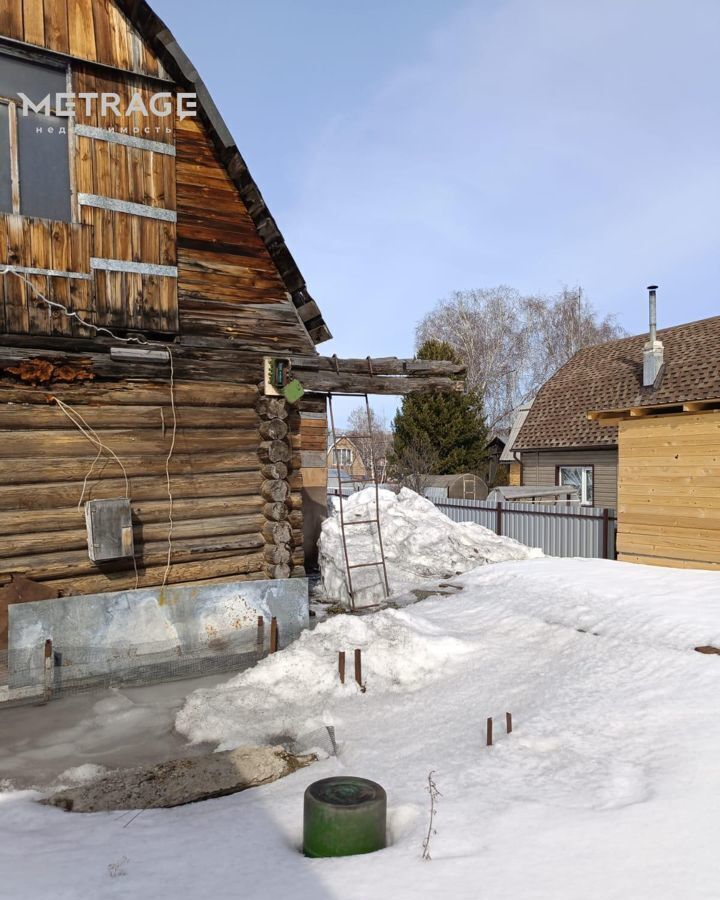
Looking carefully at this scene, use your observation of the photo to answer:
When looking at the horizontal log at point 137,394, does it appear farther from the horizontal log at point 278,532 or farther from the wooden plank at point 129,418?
the horizontal log at point 278,532

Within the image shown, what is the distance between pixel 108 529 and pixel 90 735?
2.50 metres

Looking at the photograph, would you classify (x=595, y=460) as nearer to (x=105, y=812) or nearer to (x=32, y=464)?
(x=32, y=464)

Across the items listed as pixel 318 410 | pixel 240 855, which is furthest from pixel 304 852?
pixel 318 410

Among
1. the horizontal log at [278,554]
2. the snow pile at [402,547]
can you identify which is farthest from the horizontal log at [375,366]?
the snow pile at [402,547]

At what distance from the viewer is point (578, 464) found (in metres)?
21.7

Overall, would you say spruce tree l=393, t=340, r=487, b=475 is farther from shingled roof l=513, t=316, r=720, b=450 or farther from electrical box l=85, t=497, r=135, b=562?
electrical box l=85, t=497, r=135, b=562

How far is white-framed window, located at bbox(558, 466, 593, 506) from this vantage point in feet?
70.3

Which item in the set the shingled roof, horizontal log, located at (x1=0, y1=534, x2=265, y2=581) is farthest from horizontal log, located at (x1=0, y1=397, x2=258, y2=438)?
the shingled roof

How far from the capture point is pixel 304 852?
398 centimetres

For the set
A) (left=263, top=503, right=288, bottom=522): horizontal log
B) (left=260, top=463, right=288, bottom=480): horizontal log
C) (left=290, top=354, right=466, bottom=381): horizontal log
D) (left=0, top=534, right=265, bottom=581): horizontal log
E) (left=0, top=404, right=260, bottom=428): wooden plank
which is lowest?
(left=0, top=534, right=265, bottom=581): horizontal log

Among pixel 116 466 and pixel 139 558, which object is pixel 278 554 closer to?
pixel 139 558

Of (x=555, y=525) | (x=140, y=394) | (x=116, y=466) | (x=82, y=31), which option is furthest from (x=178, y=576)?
(x=555, y=525)

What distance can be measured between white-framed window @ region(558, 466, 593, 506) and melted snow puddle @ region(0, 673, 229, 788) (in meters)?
17.2

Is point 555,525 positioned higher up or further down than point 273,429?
further down
